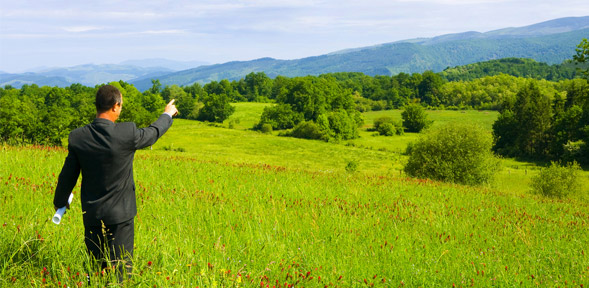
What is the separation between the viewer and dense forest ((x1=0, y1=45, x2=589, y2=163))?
66.8m

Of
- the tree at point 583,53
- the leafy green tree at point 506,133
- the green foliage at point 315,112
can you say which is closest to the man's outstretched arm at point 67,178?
the tree at point 583,53

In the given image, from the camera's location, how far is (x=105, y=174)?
3.84 meters

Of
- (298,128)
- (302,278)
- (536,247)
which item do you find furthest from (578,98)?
(298,128)

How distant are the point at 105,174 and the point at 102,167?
81mm

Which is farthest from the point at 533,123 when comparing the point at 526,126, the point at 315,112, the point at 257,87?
the point at 257,87

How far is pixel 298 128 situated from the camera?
10512 cm

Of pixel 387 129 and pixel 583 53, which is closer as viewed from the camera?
pixel 583 53

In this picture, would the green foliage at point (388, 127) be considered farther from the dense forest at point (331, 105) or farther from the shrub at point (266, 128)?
the shrub at point (266, 128)

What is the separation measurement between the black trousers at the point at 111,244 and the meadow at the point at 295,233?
20 cm

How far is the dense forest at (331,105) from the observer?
66.8 meters

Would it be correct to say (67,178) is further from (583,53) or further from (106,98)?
(583,53)

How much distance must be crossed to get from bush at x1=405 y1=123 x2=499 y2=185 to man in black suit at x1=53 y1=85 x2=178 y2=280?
31.8 m

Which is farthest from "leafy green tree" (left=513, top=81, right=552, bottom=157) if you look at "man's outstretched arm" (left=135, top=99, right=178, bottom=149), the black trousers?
the black trousers

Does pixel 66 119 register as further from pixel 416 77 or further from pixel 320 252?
pixel 416 77
